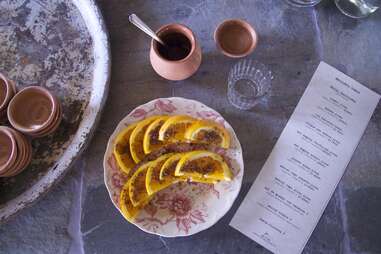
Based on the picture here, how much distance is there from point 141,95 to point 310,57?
41 centimetres

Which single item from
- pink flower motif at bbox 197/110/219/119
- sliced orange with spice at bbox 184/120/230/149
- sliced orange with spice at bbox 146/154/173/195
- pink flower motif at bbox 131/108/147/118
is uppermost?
pink flower motif at bbox 197/110/219/119

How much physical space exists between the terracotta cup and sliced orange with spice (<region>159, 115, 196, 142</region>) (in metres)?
0.10

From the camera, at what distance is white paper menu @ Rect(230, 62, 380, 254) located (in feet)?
2.63

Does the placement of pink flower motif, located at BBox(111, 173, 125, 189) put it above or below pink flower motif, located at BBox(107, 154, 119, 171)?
below

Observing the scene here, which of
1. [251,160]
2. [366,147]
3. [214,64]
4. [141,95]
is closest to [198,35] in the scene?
[214,64]

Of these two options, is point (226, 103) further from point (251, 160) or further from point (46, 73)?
point (46, 73)

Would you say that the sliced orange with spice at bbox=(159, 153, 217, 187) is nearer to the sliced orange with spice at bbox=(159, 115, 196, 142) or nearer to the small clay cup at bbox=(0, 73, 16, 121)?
the sliced orange with spice at bbox=(159, 115, 196, 142)

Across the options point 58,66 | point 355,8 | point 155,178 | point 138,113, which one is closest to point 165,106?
point 138,113

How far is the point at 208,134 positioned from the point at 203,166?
2.7 inches

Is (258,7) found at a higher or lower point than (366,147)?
higher

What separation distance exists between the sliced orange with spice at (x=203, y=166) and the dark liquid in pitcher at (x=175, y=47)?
215mm

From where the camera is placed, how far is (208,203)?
79 cm

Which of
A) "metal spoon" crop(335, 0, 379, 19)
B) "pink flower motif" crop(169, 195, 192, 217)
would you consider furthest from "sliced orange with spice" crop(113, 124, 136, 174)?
"metal spoon" crop(335, 0, 379, 19)

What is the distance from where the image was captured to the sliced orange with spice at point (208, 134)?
2.54 ft
